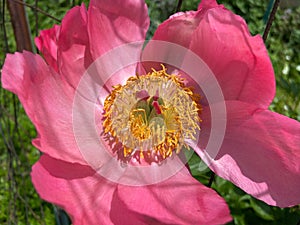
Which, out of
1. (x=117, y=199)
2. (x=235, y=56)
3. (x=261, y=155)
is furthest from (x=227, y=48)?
(x=117, y=199)

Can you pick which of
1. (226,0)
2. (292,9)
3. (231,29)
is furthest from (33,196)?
(292,9)

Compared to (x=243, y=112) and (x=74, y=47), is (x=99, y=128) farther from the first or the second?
(x=243, y=112)

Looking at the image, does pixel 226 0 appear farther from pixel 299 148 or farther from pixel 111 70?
pixel 299 148

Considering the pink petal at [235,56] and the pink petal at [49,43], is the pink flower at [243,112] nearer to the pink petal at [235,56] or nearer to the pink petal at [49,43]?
the pink petal at [235,56]

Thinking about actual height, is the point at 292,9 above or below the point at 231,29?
below

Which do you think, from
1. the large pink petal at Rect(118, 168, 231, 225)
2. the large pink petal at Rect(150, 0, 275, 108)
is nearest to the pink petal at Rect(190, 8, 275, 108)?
the large pink petal at Rect(150, 0, 275, 108)

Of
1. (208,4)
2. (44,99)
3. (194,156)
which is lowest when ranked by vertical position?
(194,156)

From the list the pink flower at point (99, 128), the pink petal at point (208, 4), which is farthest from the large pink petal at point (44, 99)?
the pink petal at point (208, 4)
